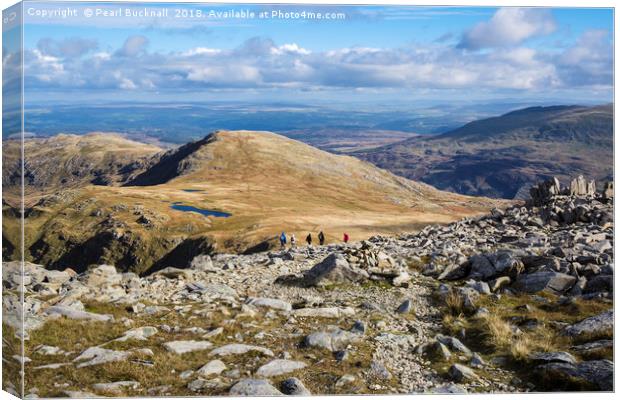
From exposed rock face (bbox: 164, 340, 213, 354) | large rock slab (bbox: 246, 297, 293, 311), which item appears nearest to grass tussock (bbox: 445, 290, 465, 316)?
large rock slab (bbox: 246, 297, 293, 311)

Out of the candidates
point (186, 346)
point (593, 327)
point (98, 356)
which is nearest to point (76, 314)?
point (98, 356)

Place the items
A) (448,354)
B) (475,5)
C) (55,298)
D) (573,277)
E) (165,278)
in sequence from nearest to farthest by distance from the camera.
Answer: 1. (448,354)
2. (475,5)
3. (55,298)
4. (573,277)
5. (165,278)

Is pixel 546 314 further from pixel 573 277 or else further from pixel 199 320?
pixel 199 320

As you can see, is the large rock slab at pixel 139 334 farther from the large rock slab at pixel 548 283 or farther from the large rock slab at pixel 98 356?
the large rock slab at pixel 548 283

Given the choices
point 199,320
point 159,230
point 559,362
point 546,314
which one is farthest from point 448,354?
point 159,230

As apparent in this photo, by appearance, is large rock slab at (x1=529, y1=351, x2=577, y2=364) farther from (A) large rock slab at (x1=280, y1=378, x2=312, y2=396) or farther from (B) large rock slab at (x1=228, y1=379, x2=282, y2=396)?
(B) large rock slab at (x1=228, y1=379, x2=282, y2=396)

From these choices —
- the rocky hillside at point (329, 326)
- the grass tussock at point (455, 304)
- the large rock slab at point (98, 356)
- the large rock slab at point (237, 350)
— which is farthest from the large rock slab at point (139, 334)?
the grass tussock at point (455, 304)
